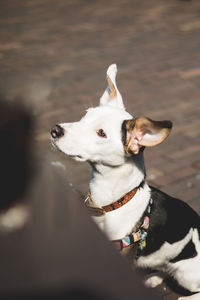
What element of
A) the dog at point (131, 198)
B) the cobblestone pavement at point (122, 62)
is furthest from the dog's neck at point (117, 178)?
the cobblestone pavement at point (122, 62)

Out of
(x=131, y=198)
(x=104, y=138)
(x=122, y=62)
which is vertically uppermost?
(x=104, y=138)

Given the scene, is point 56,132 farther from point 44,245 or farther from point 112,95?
point 44,245

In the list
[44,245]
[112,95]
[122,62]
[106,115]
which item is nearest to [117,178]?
[106,115]

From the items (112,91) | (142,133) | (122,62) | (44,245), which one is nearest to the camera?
(44,245)

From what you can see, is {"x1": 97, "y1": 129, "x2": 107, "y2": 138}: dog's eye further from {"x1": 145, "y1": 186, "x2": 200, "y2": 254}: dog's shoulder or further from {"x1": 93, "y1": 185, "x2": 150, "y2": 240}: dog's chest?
{"x1": 145, "y1": 186, "x2": 200, "y2": 254}: dog's shoulder

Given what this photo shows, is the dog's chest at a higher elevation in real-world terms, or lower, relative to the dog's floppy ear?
lower

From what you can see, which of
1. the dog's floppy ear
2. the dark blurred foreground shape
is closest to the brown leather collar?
the dog's floppy ear

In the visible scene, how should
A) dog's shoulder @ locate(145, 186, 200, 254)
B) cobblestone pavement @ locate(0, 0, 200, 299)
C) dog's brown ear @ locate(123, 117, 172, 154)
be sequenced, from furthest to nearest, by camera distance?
cobblestone pavement @ locate(0, 0, 200, 299) < dog's shoulder @ locate(145, 186, 200, 254) < dog's brown ear @ locate(123, 117, 172, 154)

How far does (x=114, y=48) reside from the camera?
29.0 feet

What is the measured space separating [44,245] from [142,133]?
7.68 ft

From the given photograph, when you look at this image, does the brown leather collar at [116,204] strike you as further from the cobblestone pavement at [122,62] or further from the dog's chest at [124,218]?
the cobblestone pavement at [122,62]

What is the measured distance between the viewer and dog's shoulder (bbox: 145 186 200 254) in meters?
3.20

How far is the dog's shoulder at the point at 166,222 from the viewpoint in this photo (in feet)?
10.5

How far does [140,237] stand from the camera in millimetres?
3115
